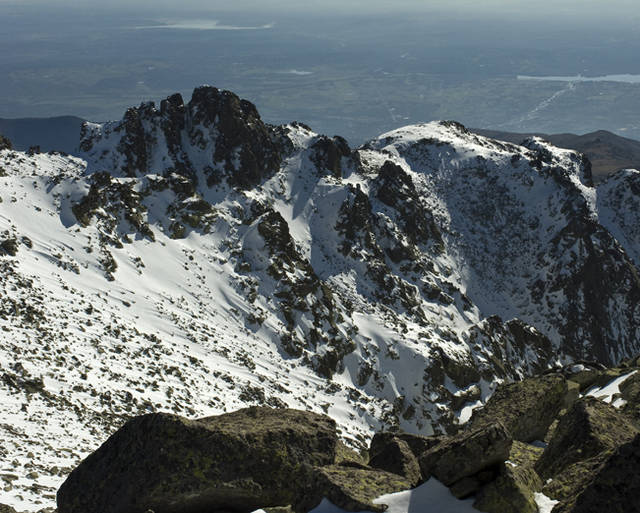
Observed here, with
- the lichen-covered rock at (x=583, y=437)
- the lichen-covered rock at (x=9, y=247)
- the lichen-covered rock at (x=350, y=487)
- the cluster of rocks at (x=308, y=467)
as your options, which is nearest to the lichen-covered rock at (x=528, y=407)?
the cluster of rocks at (x=308, y=467)

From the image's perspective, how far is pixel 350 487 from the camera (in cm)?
1021

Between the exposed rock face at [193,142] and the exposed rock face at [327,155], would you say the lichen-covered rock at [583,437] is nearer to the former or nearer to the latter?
the exposed rock face at [193,142]

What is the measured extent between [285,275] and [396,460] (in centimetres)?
6275

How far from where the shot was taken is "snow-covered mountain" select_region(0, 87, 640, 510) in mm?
39531

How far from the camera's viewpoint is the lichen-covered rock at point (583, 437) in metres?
11.6

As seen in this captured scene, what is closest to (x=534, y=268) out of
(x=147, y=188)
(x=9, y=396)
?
(x=147, y=188)

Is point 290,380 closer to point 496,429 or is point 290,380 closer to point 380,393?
point 380,393

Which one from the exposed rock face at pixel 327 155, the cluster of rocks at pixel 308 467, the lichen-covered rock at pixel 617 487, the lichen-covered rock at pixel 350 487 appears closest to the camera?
the lichen-covered rock at pixel 617 487

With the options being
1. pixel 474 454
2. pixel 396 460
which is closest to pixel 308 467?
pixel 396 460

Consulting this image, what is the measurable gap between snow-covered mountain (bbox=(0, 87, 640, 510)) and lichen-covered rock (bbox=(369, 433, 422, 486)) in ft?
32.6

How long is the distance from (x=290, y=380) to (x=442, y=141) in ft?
272

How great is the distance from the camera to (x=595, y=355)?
94.0 m

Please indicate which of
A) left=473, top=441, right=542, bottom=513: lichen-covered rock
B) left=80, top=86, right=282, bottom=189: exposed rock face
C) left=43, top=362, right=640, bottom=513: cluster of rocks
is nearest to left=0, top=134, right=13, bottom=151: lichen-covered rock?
left=80, top=86, right=282, bottom=189: exposed rock face

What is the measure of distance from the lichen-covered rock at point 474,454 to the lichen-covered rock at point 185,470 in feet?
11.6
